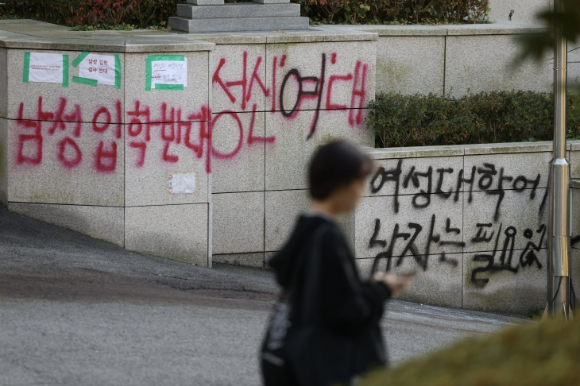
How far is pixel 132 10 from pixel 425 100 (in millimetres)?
3664

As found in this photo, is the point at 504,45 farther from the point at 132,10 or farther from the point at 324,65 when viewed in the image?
the point at 132,10

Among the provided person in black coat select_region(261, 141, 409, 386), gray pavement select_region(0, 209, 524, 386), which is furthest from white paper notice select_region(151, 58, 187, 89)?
person in black coat select_region(261, 141, 409, 386)

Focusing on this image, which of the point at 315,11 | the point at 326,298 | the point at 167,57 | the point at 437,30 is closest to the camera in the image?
the point at 326,298

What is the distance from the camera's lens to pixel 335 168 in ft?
10.3

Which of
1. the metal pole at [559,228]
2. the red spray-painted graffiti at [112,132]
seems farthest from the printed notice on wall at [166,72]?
the metal pole at [559,228]

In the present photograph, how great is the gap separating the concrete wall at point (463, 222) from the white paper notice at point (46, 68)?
335 centimetres

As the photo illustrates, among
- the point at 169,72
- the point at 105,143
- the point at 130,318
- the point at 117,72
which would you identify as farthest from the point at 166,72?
the point at 130,318

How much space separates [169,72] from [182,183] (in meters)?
1.11

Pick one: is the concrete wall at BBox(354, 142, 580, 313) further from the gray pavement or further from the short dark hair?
the short dark hair

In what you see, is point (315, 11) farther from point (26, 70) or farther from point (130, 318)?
point (130, 318)

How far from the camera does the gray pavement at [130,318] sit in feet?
18.7

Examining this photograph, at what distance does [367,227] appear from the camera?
10023 mm

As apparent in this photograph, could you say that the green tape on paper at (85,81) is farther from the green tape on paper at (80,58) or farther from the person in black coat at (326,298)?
the person in black coat at (326,298)

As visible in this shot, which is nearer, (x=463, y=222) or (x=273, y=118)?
(x=273, y=118)
